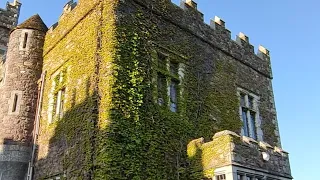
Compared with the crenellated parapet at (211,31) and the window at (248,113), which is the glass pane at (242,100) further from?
the crenellated parapet at (211,31)

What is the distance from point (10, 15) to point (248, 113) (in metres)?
15.3

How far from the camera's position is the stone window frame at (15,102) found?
479 inches

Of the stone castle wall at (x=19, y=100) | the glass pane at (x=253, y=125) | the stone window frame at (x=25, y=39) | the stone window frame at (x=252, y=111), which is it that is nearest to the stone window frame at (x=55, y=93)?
the stone castle wall at (x=19, y=100)

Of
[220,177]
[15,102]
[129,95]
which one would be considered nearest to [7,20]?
[15,102]

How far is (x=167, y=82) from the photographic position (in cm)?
1070

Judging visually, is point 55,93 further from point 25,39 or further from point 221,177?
point 221,177

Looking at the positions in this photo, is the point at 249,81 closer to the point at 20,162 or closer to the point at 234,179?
the point at 234,179

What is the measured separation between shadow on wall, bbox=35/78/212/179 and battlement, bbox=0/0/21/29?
12171 millimetres

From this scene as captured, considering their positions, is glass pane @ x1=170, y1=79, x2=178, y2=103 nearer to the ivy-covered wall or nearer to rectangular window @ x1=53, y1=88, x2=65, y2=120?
the ivy-covered wall

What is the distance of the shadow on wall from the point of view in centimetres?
842

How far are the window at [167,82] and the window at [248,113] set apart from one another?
3.14m

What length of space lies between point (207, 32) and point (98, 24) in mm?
4476

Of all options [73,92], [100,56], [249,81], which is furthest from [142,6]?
[249,81]

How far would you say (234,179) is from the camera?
8469 mm
